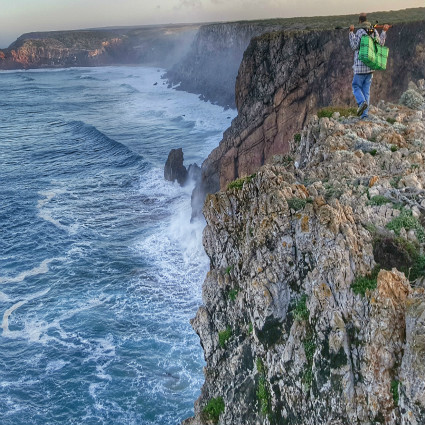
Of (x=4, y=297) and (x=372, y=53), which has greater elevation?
(x=372, y=53)

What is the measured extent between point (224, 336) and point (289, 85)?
3158 cm

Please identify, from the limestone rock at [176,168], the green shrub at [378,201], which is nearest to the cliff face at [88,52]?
the limestone rock at [176,168]

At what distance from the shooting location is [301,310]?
1073cm

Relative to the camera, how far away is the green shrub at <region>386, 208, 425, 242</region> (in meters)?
11.3

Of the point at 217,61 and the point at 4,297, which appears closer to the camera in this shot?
the point at 4,297

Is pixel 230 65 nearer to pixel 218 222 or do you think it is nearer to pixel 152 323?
pixel 152 323

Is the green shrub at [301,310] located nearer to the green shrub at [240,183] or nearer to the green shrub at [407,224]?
the green shrub at [407,224]

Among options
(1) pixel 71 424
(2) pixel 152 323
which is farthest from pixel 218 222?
(2) pixel 152 323

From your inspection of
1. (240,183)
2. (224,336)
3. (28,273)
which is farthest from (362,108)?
(28,273)

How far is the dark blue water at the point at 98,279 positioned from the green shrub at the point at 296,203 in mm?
14627

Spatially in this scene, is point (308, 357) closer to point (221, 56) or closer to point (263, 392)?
point (263, 392)

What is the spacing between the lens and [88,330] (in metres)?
29.2

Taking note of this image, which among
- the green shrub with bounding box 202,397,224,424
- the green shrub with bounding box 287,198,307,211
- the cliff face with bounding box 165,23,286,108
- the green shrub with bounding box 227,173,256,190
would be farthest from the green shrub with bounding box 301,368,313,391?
the cliff face with bounding box 165,23,286,108

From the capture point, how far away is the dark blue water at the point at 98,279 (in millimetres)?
24281
